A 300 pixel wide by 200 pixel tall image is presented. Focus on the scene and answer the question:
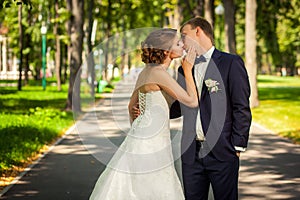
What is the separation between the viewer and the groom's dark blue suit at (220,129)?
5641mm

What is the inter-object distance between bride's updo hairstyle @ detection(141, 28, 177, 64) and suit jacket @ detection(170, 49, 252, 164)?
386 mm

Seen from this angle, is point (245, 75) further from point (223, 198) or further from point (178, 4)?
point (178, 4)

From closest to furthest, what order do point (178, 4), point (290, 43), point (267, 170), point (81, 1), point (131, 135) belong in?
point (131, 135), point (267, 170), point (81, 1), point (178, 4), point (290, 43)

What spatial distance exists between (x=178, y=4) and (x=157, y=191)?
34.2 metres

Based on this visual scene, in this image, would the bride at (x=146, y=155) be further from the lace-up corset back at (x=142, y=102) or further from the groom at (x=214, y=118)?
the groom at (x=214, y=118)

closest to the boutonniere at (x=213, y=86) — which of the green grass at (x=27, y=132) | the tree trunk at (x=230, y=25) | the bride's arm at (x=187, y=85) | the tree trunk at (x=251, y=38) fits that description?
the bride's arm at (x=187, y=85)

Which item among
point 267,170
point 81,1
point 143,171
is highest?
point 81,1

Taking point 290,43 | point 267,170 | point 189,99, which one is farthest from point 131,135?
point 290,43

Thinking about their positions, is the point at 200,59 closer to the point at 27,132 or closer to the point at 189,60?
the point at 189,60

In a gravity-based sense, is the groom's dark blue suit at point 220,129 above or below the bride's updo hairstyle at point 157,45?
below

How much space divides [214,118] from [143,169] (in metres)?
1.15

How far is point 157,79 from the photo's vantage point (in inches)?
237

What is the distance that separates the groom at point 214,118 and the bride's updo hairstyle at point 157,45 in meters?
0.13

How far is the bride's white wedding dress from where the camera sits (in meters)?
6.43
